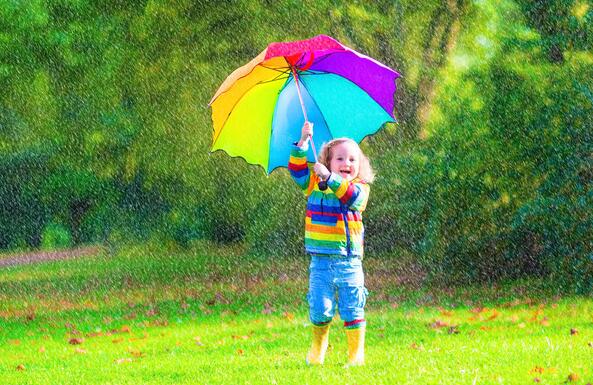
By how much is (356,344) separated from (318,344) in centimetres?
36

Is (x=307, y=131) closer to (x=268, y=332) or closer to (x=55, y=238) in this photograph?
(x=268, y=332)

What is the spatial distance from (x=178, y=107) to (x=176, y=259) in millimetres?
4332

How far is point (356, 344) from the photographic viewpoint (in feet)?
20.5

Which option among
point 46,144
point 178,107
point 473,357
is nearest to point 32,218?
point 46,144

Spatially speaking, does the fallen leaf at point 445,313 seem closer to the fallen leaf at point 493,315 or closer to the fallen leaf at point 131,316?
the fallen leaf at point 493,315

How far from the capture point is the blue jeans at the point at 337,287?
6039 mm

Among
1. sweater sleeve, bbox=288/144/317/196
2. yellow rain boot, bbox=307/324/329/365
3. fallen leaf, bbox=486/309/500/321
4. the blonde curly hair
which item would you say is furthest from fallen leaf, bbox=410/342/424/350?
sweater sleeve, bbox=288/144/317/196

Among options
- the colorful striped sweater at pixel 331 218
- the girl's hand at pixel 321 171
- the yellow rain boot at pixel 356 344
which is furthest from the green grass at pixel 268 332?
the girl's hand at pixel 321 171

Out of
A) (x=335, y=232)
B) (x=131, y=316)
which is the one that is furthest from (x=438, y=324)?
(x=131, y=316)

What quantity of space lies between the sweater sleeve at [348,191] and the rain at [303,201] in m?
0.86

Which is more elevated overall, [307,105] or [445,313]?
[307,105]

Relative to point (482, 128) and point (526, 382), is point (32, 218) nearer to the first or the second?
point (482, 128)

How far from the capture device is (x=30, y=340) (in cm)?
980

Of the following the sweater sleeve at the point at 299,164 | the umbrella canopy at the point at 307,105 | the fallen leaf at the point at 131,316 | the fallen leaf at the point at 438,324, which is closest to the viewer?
the sweater sleeve at the point at 299,164
